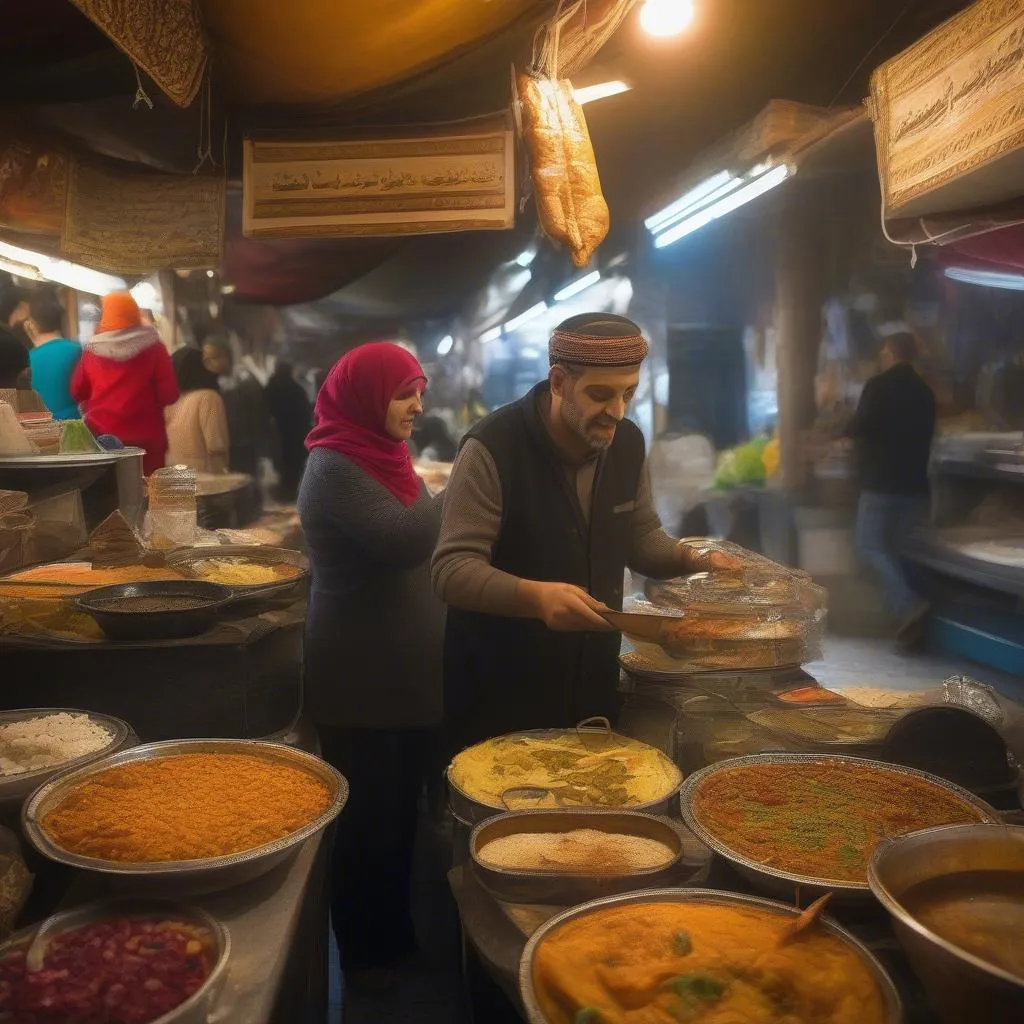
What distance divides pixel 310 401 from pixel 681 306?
2888 mm

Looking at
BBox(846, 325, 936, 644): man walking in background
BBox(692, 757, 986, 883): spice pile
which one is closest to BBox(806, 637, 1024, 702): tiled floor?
BBox(846, 325, 936, 644): man walking in background

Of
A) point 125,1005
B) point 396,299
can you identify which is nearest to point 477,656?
point 125,1005

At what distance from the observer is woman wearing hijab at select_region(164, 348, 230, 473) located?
5.27m

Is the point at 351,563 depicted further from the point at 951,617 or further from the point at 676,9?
the point at 951,617

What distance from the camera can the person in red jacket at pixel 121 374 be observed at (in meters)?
4.93

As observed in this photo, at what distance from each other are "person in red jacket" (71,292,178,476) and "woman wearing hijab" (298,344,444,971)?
2318mm

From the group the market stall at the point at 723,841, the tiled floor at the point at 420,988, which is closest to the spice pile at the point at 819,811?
the market stall at the point at 723,841

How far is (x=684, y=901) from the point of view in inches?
59.2

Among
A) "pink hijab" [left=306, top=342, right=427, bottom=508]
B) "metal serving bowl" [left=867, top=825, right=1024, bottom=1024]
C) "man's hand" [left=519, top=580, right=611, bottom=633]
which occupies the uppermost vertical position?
"pink hijab" [left=306, top=342, right=427, bottom=508]

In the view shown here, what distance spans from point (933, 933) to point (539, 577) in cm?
159

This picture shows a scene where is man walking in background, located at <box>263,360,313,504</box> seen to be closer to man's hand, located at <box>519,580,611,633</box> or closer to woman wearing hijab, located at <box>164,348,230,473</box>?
woman wearing hijab, located at <box>164,348,230,473</box>

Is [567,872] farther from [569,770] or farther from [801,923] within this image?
[569,770]

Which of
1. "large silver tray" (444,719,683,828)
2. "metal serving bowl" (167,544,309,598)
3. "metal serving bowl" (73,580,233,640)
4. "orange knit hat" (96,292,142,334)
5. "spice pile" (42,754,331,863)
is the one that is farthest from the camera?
"orange knit hat" (96,292,142,334)

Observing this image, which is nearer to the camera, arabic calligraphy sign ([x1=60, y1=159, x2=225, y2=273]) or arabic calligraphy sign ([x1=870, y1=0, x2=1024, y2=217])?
arabic calligraphy sign ([x1=870, y1=0, x2=1024, y2=217])
